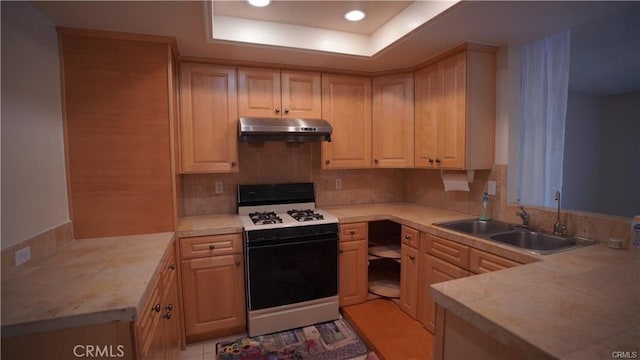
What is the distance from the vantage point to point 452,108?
8.02 ft

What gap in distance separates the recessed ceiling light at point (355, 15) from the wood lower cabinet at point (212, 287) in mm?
1843

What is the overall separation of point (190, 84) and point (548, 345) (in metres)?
2.61

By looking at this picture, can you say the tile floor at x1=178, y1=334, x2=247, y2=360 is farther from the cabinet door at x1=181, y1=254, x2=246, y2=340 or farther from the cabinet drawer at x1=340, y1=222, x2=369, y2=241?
the cabinet drawer at x1=340, y1=222, x2=369, y2=241

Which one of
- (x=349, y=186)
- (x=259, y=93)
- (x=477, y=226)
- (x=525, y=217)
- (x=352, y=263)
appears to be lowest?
(x=352, y=263)

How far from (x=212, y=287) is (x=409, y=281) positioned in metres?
1.58

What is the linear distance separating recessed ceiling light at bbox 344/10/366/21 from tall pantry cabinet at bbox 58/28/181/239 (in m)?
1.25

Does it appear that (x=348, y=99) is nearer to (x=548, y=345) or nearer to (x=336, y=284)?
(x=336, y=284)

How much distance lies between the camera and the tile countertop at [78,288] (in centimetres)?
101

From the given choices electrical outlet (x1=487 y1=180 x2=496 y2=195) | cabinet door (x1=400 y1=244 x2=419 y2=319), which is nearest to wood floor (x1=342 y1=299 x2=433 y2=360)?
cabinet door (x1=400 y1=244 x2=419 y2=319)

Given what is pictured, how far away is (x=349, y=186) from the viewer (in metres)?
3.26

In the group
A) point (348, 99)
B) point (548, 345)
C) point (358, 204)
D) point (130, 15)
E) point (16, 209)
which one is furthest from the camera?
point (358, 204)

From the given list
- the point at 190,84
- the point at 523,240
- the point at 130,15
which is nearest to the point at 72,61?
the point at 130,15

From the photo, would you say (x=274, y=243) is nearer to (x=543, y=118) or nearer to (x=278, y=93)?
(x=278, y=93)

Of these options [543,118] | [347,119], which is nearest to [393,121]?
[347,119]
